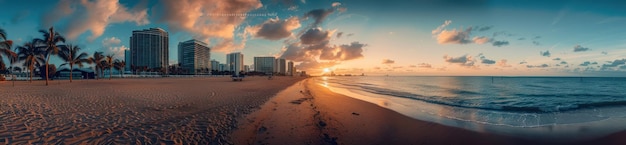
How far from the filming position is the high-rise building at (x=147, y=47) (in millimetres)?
134875

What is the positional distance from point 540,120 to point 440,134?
6.25 m

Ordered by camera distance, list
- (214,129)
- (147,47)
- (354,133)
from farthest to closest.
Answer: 1. (147,47)
2. (354,133)
3. (214,129)

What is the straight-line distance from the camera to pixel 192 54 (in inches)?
6196

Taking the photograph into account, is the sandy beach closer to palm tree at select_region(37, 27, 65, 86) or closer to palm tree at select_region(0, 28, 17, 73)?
palm tree at select_region(0, 28, 17, 73)

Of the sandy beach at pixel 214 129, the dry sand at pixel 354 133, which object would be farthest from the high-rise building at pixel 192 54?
the dry sand at pixel 354 133

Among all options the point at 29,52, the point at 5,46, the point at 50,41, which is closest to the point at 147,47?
the point at 29,52

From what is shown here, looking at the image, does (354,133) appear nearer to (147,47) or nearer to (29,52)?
(29,52)

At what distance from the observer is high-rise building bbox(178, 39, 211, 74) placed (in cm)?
15639

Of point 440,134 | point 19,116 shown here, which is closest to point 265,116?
point 440,134

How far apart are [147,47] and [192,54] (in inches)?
1043

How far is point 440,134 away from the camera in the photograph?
736 centimetres

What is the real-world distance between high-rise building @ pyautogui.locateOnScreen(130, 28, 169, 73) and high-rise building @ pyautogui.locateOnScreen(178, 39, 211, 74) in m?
17.9

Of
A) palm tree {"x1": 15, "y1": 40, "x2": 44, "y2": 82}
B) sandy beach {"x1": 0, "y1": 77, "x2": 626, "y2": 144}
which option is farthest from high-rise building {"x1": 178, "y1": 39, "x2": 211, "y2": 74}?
sandy beach {"x1": 0, "y1": 77, "x2": 626, "y2": 144}

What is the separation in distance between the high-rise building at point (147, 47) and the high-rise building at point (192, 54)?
17939 mm
